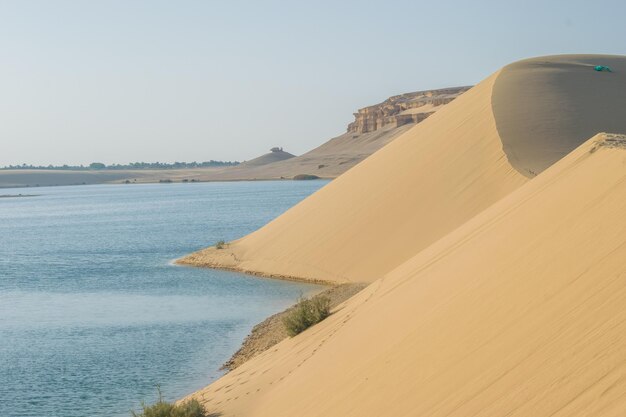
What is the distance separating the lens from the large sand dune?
25125 millimetres

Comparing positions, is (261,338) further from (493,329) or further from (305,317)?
(493,329)

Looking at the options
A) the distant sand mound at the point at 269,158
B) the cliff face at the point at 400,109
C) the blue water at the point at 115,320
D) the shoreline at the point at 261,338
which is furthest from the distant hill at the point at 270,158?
the shoreline at the point at 261,338

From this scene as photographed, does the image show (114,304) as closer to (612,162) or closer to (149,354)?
(149,354)

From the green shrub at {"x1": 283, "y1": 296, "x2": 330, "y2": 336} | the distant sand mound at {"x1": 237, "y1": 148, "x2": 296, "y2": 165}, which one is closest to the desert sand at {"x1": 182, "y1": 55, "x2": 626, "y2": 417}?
the green shrub at {"x1": 283, "y1": 296, "x2": 330, "y2": 336}

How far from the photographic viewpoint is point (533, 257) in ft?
29.0

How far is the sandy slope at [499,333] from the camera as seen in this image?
260 inches

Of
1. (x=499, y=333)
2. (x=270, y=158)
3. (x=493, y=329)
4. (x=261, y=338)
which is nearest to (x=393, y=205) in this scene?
(x=261, y=338)

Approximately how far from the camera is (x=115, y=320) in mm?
19938

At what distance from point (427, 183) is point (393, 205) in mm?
1366

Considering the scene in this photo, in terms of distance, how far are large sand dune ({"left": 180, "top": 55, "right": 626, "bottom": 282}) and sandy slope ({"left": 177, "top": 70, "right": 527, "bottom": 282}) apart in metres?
0.04

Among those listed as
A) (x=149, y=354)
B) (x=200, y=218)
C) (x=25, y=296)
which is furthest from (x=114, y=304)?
A: (x=200, y=218)

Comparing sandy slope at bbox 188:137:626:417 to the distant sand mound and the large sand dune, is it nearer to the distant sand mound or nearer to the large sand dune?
the large sand dune

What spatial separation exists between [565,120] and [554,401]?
1033 inches

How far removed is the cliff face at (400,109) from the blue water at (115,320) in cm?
8444
